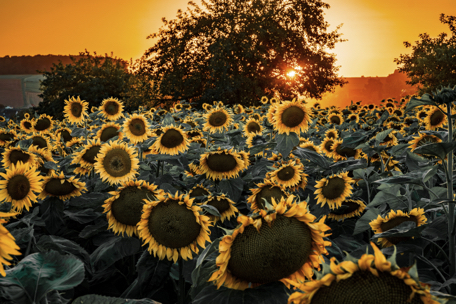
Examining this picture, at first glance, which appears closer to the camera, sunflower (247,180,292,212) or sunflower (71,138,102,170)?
sunflower (247,180,292,212)

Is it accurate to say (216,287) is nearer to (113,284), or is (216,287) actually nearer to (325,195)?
(113,284)

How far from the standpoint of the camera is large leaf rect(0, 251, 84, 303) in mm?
950

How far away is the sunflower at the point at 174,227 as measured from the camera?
1.70 metres

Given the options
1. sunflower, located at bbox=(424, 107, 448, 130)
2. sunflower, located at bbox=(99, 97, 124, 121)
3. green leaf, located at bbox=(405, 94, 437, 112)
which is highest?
sunflower, located at bbox=(99, 97, 124, 121)

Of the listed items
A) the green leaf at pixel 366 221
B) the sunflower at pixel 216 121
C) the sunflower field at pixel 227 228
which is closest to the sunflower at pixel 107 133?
the sunflower field at pixel 227 228

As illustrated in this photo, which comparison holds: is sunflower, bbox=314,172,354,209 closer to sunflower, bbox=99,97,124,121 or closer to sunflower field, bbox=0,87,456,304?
sunflower field, bbox=0,87,456,304

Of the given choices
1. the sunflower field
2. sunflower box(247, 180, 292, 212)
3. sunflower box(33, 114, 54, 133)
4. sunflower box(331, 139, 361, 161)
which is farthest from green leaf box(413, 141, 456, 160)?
sunflower box(33, 114, 54, 133)

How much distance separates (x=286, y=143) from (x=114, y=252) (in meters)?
1.91

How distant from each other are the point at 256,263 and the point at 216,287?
0.17 metres

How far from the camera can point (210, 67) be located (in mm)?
22484

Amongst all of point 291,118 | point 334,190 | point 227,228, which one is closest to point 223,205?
point 227,228

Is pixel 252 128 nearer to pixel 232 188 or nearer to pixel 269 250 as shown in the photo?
pixel 232 188

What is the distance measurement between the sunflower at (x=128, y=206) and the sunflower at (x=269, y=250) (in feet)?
3.40

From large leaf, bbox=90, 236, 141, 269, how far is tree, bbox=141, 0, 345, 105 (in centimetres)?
1959
